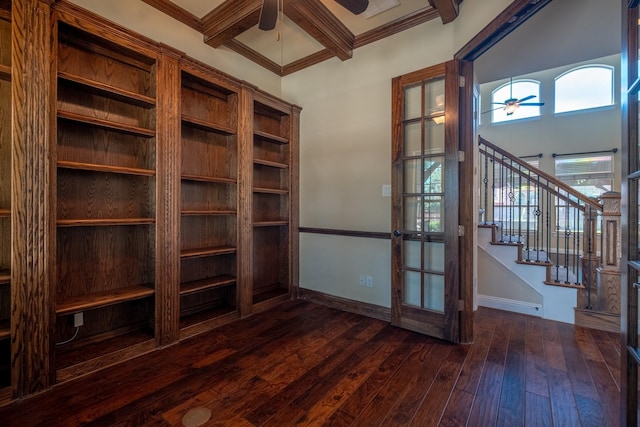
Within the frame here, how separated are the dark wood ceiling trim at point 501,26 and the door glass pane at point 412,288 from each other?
1.98m

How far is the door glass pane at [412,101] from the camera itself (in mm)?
2748

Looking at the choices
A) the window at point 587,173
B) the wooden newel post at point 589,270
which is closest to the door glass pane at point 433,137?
the wooden newel post at point 589,270

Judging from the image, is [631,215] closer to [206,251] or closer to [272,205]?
[206,251]

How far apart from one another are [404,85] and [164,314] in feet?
9.81

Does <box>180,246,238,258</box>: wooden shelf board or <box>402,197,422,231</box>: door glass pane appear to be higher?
<box>402,197,422,231</box>: door glass pane

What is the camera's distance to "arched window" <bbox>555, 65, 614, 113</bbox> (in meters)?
6.02

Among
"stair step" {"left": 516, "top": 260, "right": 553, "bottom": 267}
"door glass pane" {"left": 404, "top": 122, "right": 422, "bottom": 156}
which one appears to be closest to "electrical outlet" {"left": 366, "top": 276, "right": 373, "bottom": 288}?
"door glass pane" {"left": 404, "top": 122, "right": 422, "bottom": 156}

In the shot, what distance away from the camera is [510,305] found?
3.23 metres

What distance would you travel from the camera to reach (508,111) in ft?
18.5

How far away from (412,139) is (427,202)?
64 cm

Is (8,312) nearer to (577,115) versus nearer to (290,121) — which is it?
(290,121)

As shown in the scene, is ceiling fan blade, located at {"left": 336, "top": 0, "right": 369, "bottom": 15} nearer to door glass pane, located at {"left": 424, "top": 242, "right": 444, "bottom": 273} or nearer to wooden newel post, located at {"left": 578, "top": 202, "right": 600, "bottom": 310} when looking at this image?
door glass pane, located at {"left": 424, "top": 242, "right": 444, "bottom": 273}

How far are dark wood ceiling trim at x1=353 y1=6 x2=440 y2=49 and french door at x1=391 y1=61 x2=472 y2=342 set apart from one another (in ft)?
1.66

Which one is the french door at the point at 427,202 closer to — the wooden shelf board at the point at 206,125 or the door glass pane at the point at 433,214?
the door glass pane at the point at 433,214
